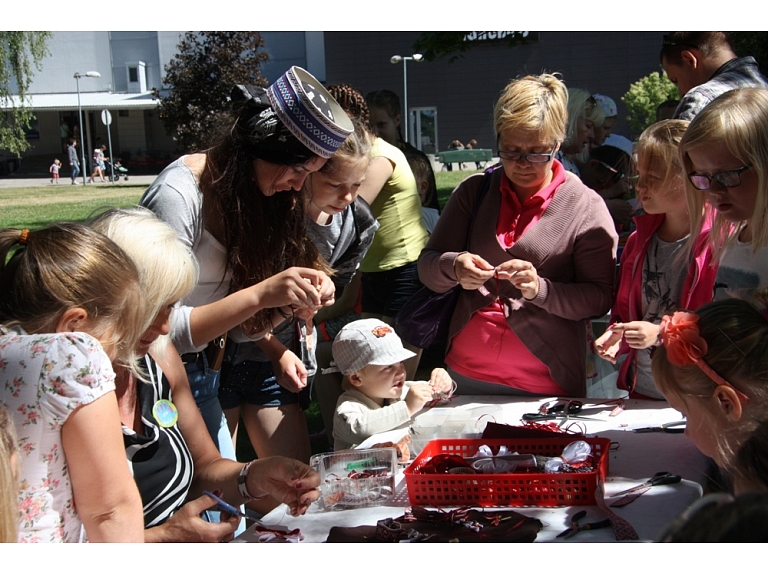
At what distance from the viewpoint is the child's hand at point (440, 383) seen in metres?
2.57

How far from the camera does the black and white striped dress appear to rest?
68.0 inches

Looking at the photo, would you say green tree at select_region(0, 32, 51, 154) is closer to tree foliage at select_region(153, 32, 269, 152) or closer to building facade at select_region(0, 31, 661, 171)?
building facade at select_region(0, 31, 661, 171)

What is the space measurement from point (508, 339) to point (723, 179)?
916 millimetres

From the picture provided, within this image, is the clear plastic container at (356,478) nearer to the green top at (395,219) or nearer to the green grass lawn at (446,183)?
the green top at (395,219)

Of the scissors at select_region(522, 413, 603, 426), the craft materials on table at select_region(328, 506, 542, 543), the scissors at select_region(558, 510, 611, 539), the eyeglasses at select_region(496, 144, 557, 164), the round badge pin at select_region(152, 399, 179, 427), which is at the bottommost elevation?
the scissors at select_region(522, 413, 603, 426)

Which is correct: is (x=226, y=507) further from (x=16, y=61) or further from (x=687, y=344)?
(x=16, y=61)

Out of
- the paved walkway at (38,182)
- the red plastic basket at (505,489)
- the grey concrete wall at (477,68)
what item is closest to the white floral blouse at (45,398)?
the red plastic basket at (505,489)

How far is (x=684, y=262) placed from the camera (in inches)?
92.8

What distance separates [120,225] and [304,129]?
595 millimetres

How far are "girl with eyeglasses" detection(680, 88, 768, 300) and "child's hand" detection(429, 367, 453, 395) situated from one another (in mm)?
920

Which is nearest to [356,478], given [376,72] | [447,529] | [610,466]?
[447,529]

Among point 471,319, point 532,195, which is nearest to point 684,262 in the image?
point 532,195

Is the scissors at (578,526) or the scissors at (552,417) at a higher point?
the scissors at (578,526)

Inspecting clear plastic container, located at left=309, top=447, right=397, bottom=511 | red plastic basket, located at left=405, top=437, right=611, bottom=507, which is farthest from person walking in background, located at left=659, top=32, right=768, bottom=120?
clear plastic container, located at left=309, top=447, right=397, bottom=511
